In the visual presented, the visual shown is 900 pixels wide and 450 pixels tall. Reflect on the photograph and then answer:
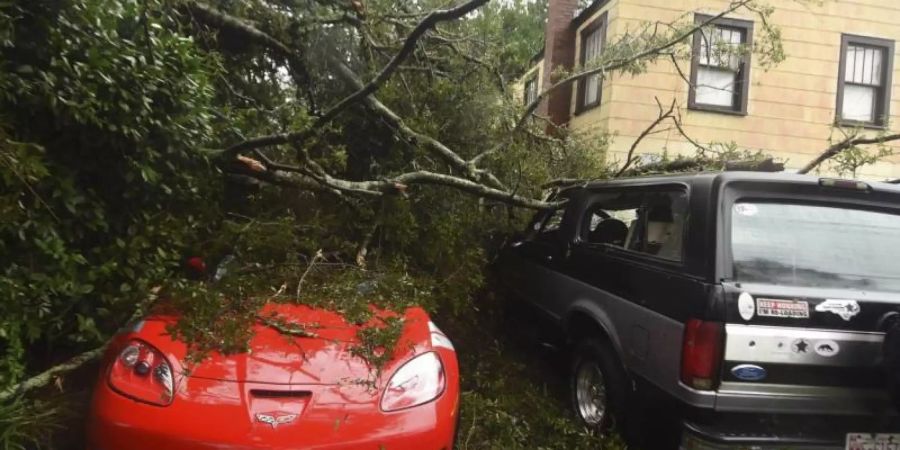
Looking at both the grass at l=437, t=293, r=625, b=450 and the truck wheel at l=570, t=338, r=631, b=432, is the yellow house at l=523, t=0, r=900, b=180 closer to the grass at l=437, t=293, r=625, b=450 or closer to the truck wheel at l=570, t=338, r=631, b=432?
the grass at l=437, t=293, r=625, b=450

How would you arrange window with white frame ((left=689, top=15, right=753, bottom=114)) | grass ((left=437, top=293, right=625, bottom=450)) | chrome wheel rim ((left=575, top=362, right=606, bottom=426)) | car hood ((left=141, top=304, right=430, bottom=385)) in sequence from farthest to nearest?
window with white frame ((left=689, top=15, right=753, bottom=114)) < chrome wheel rim ((left=575, top=362, right=606, bottom=426)) < grass ((left=437, top=293, right=625, bottom=450)) < car hood ((left=141, top=304, right=430, bottom=385))

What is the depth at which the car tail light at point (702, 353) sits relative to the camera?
285cm

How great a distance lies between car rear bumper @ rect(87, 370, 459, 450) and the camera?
251cm

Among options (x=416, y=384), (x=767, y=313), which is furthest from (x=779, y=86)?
(x=416, y=384)

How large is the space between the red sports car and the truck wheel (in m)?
1.08

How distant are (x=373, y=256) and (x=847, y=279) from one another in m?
2.93

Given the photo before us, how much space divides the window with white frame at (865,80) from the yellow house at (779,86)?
19 mm

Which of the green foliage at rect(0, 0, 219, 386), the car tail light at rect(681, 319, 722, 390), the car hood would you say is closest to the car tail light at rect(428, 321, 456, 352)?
the car hood

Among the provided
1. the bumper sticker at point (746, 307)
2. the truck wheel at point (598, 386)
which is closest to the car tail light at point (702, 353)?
the bumper sticker at point (746, 307)

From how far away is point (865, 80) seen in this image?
1213 centimetres

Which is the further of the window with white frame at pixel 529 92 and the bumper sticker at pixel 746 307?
the window with white frame at pixel 529 92

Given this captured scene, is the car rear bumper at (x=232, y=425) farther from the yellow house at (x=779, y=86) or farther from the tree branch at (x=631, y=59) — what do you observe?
the yellow house at (x=779, y=86)

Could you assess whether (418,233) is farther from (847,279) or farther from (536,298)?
(847,279)

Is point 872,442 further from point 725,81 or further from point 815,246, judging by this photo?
point 725,81
